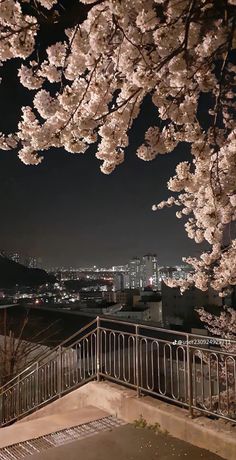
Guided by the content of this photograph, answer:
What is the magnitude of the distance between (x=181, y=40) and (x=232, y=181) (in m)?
2.00

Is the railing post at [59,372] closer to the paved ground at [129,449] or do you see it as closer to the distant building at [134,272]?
the paved ground at [129,449]

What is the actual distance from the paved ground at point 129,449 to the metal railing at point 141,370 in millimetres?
484

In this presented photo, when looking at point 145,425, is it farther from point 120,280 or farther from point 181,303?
point 120,280

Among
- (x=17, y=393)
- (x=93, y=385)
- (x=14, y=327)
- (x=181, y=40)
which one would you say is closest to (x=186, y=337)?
(x=93, y=385)

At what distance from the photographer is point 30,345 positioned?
18.1m

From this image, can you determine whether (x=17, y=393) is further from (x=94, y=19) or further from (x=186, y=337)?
(x=94, y=19)

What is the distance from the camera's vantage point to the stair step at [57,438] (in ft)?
17.4

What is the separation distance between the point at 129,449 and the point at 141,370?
1.41 meters

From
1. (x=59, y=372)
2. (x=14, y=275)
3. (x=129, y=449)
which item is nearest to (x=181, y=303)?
(x=14, y=275)

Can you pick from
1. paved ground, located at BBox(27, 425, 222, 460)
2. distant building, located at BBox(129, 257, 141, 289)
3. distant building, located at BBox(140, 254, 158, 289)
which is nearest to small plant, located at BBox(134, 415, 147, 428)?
paved ground, located at BBox(27, 425, 222, 460)

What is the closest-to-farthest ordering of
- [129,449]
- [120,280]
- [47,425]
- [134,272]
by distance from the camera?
[129,449] < [47,425] < [134,272] < [120,280]

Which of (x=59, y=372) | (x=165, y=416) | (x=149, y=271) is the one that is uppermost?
(x=149, y=271)

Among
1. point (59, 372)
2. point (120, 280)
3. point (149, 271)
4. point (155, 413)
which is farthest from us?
point (120, 280)

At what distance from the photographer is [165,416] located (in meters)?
5.50
